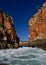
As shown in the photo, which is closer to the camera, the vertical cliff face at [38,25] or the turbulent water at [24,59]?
the turbulent water at [24,59]

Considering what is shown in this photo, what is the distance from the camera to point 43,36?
371 ft

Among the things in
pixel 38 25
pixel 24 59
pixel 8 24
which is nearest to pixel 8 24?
pixel 8 24

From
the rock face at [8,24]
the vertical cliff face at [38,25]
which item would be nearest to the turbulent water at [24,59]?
the rock face at [8,24]

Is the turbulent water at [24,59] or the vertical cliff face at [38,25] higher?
the vertical cliff face at [38,25]

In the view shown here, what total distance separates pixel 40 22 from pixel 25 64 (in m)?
103

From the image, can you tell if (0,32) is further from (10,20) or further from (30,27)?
(30,27)

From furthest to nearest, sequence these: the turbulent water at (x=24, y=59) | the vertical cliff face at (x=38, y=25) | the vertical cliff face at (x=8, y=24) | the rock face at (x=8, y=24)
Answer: the vertical cliff face at (x=38, y=25) < the vertical cliff face at (x=8, y=24) < the rock face at (x=8, y=24) < the turbulent water at (x=24, y=59)

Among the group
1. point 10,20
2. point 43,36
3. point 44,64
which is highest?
point 10,20

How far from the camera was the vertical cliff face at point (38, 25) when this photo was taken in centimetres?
11552

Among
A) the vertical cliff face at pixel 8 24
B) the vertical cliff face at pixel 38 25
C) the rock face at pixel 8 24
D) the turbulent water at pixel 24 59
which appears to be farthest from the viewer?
the vertical cliff face at pixel 38 25

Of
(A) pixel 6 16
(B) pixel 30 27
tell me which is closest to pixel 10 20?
(A) pixel 6 16

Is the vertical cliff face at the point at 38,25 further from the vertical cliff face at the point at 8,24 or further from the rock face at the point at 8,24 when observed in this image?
the vertical cliff face at the point at 8,24

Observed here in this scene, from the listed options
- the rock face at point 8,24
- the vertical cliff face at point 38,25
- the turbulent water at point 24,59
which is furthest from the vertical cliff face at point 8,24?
the turbulent water at point 24,59

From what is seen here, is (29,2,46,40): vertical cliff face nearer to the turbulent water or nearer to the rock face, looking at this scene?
the rock face
